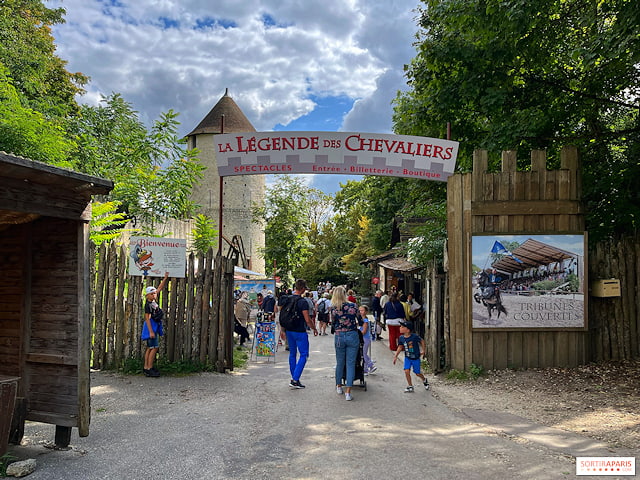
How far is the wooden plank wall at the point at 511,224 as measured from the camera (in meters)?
9.45

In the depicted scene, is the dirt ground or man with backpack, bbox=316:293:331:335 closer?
the dirt ground

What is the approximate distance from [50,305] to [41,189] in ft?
4.81

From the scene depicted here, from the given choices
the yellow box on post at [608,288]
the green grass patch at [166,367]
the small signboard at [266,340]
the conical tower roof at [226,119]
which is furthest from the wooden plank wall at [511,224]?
the conical tower roof at [226,119]

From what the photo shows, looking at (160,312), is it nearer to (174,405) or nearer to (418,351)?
(174,405)

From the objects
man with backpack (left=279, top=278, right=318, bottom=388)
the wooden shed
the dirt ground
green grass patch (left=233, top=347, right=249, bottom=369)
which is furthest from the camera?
green grass patch (left=233, top=347, right=249, bottom=369)

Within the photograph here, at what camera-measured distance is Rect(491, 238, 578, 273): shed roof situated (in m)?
9.45

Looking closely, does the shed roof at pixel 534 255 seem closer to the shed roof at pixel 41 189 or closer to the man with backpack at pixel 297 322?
the man with backpack at pixel 297 322

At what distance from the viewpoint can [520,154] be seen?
12328 mm

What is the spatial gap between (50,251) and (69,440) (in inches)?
81.2

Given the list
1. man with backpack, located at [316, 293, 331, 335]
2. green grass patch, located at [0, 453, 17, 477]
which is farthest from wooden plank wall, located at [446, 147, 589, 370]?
man with backpack, located at [316, 293, 331, 335]

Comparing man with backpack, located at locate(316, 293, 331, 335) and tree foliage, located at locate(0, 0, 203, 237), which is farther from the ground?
tree foliage, located at locate(0, 0, 203, 237)

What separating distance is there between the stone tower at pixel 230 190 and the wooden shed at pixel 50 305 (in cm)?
3159

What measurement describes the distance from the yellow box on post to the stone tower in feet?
97.4

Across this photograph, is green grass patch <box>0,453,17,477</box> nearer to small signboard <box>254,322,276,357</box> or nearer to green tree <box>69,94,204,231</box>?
small signboard <box>254,322,276,357</box>
